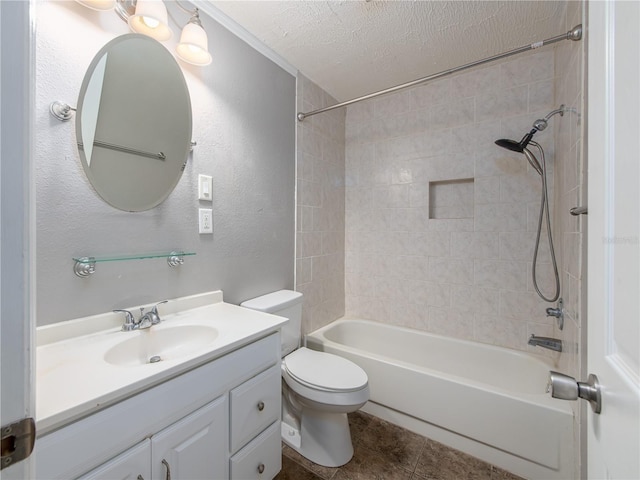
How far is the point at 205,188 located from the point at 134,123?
383mm

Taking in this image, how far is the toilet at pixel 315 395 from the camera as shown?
52.9 inches

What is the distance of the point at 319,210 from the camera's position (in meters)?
2.18

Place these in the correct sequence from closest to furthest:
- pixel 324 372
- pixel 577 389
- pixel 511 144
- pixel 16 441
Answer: pixel 16 441
pixel 577 389
pixel 324 372
pixel 511 144

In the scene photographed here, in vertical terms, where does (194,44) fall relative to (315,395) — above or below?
above

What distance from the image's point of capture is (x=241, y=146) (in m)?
1.54

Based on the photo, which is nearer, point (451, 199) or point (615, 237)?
point (615, 237)

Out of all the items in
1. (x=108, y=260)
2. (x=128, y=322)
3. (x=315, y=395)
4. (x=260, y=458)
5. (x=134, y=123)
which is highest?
(x=134, y=123)

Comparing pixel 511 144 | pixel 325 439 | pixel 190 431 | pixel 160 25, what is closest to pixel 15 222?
pixel 190 431

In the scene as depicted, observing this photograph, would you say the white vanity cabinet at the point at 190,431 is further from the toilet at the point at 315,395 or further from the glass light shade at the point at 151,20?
the glass light shade at the point at 151,20

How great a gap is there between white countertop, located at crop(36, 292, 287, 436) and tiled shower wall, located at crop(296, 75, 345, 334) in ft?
2.75

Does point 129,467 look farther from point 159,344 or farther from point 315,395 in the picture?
point 315,395

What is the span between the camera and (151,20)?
3.66 feet

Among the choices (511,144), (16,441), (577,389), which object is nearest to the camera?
(16,441)

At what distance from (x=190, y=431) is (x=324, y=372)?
2.48ft
